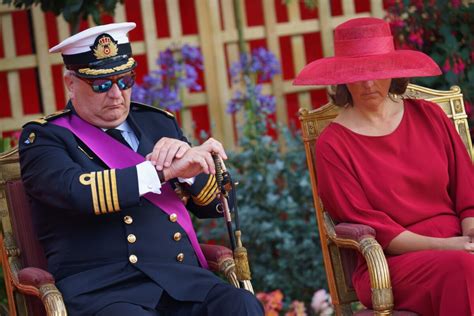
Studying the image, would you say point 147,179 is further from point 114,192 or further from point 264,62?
point 264,62

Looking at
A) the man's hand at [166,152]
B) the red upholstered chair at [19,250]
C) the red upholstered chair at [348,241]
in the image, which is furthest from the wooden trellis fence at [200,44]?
the man's hand at [166,152]

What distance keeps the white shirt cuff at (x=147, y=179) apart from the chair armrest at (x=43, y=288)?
489 mm

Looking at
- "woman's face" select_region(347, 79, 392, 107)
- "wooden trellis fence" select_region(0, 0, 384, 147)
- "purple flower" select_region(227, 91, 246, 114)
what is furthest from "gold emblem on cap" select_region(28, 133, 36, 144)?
"purple flower" select_region(227, 91, 246, 114)

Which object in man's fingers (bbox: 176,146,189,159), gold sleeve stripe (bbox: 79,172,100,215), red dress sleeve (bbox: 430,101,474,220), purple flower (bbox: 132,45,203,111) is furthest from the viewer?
purple flower (bbox: 132,45,203,111)

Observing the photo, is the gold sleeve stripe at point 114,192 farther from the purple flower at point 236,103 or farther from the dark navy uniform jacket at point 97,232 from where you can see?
the purple flower at point 236,103

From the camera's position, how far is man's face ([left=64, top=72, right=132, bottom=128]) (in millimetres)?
5078

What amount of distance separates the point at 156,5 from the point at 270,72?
36.5 inches

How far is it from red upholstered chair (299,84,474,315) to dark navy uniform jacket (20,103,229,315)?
617mm

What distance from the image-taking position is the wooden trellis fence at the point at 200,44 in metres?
8.43

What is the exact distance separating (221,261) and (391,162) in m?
0.84

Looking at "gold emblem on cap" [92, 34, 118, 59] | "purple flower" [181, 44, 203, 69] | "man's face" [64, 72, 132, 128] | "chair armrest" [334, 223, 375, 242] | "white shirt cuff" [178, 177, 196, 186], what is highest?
"gold emblem on cap" [92, 34, 118, 59]

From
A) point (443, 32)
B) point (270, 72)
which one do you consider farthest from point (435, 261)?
point (270, 72)

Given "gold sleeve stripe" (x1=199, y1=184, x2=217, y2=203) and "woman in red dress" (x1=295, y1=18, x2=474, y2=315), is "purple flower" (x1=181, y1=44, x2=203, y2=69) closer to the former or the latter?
"woman in red dress" (x1=295, y1=18, x2=474, y2=315)

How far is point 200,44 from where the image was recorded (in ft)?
28.6
